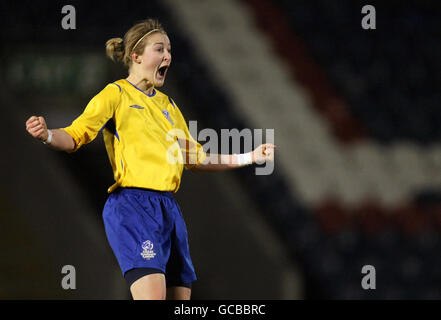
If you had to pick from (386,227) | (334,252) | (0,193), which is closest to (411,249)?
(386,227)

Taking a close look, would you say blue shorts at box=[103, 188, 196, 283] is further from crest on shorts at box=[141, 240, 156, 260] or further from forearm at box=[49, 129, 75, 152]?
forearm at box=[49, 129, 75, 152]

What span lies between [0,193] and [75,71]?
145 centimetres

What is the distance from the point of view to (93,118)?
2.34 m

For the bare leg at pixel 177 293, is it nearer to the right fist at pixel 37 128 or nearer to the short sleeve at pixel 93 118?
the short sleeve at pixel 93 118

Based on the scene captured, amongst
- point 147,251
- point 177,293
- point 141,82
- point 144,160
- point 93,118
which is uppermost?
point 141,82

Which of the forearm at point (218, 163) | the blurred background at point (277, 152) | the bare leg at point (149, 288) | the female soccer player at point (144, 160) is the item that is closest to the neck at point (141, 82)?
the female soccer player at point (144, 160)

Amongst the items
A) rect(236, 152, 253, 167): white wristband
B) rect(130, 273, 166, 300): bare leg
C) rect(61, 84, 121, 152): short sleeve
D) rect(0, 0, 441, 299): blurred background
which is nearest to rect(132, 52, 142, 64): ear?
rect(61, 84, 121, 152): short sleeve

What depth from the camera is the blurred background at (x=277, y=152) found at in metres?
4.62

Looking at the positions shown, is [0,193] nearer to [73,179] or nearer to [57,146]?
[73,179]

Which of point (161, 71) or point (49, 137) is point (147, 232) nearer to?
point (49, 137)

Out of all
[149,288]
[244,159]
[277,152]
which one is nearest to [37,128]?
[149,288]

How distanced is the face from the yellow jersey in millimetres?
68

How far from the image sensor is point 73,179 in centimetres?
502

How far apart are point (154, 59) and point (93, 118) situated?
28 centimetres
